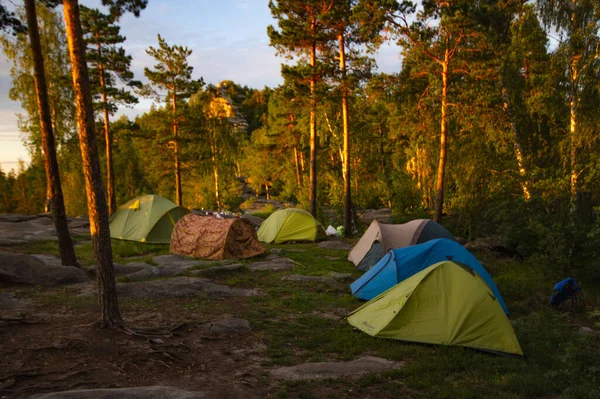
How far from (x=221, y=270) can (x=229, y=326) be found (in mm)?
4933

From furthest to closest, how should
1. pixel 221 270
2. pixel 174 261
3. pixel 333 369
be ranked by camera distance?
pixel 174 261 → pixel 221 270 → pixel 333 369

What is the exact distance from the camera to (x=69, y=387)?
4.77 metres

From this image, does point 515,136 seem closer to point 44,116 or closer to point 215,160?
point 44,116

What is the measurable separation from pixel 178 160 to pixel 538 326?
25.6m

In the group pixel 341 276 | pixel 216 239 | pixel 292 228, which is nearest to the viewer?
pixel 341 276

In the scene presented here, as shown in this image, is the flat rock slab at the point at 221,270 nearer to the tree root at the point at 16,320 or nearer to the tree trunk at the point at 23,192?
the tree root at the point at 16,320

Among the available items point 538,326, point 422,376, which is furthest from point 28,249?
point 538,326

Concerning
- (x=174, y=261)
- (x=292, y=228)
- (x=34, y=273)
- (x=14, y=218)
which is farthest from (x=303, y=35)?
(x=14, y=218)

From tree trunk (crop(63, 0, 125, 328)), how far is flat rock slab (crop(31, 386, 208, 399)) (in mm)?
2436

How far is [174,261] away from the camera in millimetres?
14859

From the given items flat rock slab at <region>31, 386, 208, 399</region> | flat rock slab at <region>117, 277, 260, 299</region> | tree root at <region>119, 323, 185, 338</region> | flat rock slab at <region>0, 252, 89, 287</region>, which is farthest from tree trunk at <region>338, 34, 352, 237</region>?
flat rock slab at <region>31, 386, 208, 399</region>

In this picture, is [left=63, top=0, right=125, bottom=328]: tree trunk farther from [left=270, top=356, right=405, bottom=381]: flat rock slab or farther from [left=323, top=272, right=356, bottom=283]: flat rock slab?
[left=323, top=272, right=356, bottom=283]: flat rock slab

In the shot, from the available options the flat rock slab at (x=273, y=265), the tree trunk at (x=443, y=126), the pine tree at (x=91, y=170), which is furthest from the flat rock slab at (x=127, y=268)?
the tree trunk at (x=443, y=126)

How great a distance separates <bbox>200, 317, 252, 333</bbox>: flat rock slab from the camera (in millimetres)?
7723
